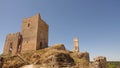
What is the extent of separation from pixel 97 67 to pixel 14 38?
102ft

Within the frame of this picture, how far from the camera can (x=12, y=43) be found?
1993 inches

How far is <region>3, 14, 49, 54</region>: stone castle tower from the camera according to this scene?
4633 centimetres

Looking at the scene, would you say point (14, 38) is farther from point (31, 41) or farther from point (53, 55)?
point (53, 55)

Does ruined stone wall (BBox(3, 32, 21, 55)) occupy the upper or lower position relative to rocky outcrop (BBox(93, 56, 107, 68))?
upper

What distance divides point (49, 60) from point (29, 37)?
541 inches

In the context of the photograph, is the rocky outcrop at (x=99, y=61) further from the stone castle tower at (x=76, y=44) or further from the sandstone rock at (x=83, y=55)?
the stone castle tower at (x=76, y=44)

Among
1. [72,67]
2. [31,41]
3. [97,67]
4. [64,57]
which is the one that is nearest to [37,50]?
[31,41]

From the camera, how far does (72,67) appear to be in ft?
118

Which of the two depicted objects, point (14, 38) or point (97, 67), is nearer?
point (97, 67)

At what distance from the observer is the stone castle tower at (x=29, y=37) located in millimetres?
46328

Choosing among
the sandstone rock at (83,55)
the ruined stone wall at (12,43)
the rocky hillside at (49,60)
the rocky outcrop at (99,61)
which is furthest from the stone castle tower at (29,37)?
the rocky outcrop at (99,61)

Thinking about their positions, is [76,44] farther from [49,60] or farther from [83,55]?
[49,60]

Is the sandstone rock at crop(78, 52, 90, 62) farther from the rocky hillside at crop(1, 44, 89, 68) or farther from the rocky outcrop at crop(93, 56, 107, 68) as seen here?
the rocky outcrop at crop(93, 56, 107, 68)

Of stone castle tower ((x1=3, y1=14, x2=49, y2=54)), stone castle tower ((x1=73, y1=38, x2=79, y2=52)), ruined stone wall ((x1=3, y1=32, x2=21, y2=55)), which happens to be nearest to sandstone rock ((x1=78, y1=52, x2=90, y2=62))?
stone castle tower ((x1=73, y1=38, x2=79, y2=52))
